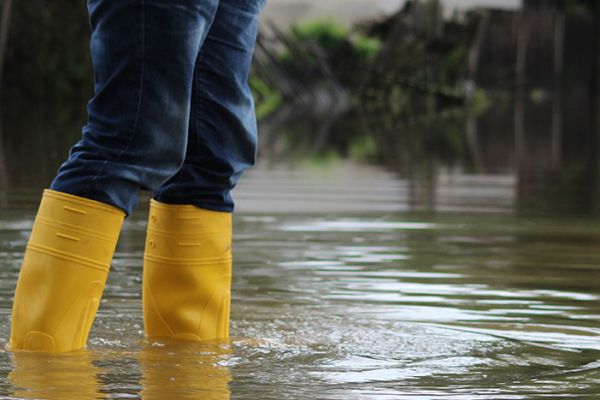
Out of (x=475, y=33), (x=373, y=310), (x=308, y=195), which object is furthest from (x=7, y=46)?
(x=373, y=310)

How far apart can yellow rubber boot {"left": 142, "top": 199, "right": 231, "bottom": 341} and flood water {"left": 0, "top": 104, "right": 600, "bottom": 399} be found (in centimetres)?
4

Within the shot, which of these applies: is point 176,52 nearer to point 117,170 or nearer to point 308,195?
point 117,170

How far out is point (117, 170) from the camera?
85.0 inches

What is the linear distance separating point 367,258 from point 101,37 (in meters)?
1.45

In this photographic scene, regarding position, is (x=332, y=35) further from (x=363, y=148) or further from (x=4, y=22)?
(x=363, y=148)

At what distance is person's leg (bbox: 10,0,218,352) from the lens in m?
2.14

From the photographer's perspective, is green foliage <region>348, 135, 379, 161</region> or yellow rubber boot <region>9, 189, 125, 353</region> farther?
green foliage <region>348, 135, 379, 161</region>

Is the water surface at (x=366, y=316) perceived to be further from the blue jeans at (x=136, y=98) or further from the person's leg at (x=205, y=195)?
the blue jeans at (x=136, y=98)

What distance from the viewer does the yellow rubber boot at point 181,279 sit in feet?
7.86

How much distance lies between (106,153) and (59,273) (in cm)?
17

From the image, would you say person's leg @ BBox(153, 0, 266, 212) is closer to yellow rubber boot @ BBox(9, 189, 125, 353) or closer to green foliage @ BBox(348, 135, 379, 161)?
yellow rubber boot @ BBox(9, 189, 125, 353)

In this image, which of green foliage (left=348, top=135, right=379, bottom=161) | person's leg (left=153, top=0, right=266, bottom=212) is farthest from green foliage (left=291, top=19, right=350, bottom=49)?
person's leg (left=153, top=0, right=266, bottom=212)

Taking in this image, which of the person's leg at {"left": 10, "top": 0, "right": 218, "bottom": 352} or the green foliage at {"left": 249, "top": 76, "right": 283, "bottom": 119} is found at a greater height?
the green foliage at {"left": 249, "top": 76, "right": 283, "bottom": 119}

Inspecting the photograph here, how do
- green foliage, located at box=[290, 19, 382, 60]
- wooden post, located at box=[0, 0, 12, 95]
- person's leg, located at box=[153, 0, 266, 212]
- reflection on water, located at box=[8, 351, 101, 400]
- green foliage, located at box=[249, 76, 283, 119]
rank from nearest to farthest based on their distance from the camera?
reflection on water, located at box=[8, 351, 101, 400], person's leg, located at box=[153, 0, 266, 212], wooden post, located at box=[0, 0, 12, 95], green foliage, located at box=[249, 76, 283, 119], green foliage, located at box=[290, 19, 382, 60]
